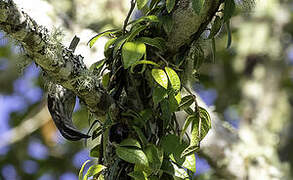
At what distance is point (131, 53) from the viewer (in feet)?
3.16

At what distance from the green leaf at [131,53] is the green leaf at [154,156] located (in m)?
0.18

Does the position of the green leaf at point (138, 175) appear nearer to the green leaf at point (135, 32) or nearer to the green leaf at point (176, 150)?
the green leaf at point (176, 150)

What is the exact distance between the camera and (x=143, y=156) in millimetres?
969

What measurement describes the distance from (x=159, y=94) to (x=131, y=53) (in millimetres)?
101

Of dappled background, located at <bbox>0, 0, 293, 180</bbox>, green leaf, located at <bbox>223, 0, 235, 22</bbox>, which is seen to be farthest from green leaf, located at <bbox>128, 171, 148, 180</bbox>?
dappled background, located at <bbox>0, 0, 293, 180</bbox>

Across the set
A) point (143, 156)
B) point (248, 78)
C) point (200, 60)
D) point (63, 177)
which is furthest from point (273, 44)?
point (143, 156)

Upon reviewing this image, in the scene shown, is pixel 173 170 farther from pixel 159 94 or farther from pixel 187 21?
pixel 187 21

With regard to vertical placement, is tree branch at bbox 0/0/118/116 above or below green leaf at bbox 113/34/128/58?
below

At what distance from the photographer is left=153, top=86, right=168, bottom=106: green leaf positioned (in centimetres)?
99

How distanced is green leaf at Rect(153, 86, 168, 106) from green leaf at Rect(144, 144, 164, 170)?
9 cm

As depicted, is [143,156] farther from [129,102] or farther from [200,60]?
[200,60]

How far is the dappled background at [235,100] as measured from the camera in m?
2.46

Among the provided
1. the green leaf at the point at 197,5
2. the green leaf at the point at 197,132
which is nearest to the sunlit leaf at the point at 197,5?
the green leaf at the point at 197,5

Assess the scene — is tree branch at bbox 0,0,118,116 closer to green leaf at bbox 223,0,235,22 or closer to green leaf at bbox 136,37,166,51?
green leaf at bbox 136,37,166,51
